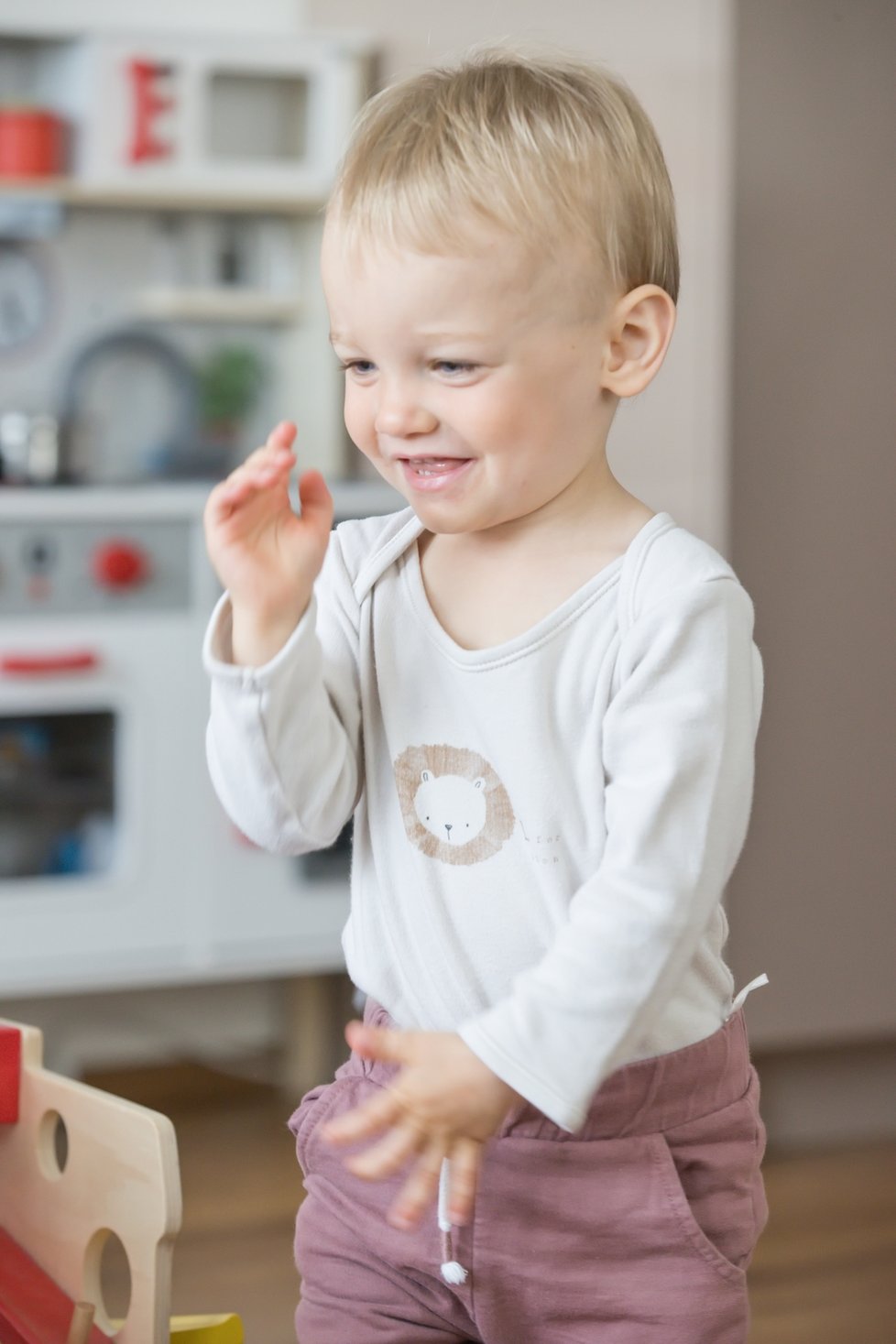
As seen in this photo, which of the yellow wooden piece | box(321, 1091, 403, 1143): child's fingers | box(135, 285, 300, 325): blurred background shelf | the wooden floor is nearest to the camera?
box(321, 1091, 403, 1143): child's fingers

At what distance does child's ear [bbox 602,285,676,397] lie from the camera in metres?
0.73

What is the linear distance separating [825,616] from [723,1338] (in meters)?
1.56

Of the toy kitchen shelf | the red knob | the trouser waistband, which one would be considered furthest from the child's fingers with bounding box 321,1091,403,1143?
the toy kitchen shelf

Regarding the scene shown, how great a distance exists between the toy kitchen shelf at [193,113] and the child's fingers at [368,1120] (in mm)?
1824

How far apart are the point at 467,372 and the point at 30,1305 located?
0.52 m

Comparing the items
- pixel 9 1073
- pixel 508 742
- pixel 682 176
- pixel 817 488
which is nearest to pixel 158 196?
pixel 682 176

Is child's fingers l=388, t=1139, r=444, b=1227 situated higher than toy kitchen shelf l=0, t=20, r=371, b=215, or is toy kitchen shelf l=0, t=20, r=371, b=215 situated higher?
toy kitchen shelf l=0, t=20, r=371, b=215

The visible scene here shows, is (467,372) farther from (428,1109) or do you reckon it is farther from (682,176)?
(682,176)

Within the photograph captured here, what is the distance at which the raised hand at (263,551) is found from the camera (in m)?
0.72

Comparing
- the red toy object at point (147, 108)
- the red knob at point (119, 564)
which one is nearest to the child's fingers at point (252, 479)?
the red knob at point (119, 564)

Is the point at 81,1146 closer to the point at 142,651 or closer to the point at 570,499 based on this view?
the point at 570,499

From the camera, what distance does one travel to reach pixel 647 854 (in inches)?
26.3

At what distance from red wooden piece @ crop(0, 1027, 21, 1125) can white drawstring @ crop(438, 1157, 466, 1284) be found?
0.90 feet

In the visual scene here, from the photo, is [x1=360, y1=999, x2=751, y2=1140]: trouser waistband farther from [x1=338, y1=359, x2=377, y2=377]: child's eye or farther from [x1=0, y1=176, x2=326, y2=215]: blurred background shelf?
[x1=0, y1=176, x2=326, y2=215]: blurred background shelf
